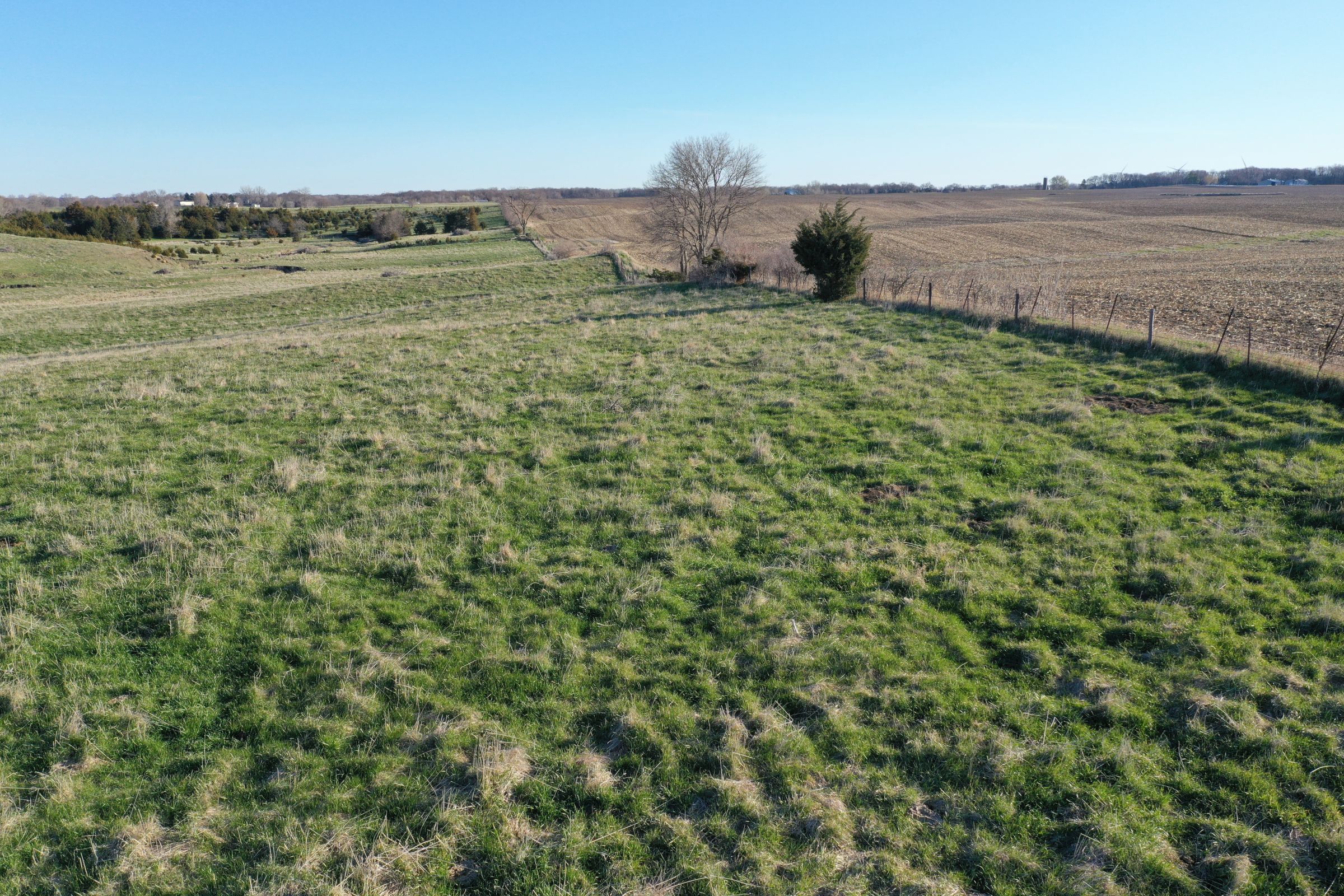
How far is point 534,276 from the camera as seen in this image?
162 ft

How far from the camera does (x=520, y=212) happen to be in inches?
3863

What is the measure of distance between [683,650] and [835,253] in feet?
79.9

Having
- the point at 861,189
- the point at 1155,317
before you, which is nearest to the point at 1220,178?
the point at 861,189

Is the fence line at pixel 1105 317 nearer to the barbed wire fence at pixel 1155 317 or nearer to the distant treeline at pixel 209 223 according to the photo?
the barbed wire fence at pixel 1155 317

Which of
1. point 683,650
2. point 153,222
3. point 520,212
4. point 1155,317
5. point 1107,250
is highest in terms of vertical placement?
point 520,212

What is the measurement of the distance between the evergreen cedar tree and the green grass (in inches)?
599

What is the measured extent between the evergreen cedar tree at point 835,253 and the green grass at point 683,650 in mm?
15210

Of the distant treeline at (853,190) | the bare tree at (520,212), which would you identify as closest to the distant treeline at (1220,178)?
the distant treeline at (853,190)

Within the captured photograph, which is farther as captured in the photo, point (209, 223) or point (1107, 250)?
point (209, 223)

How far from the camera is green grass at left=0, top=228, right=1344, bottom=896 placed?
4.48 m

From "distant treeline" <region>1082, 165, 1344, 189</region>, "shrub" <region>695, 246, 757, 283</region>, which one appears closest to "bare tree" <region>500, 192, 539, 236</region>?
"shrub" <region>695, 246, 757, 283</region>

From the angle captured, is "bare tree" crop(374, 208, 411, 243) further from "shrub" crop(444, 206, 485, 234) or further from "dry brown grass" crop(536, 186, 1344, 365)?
"dry brown grass" crop(536, 186, 1344, 365)

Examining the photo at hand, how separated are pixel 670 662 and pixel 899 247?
225 feet

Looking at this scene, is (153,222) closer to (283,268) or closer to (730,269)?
(283,268)
